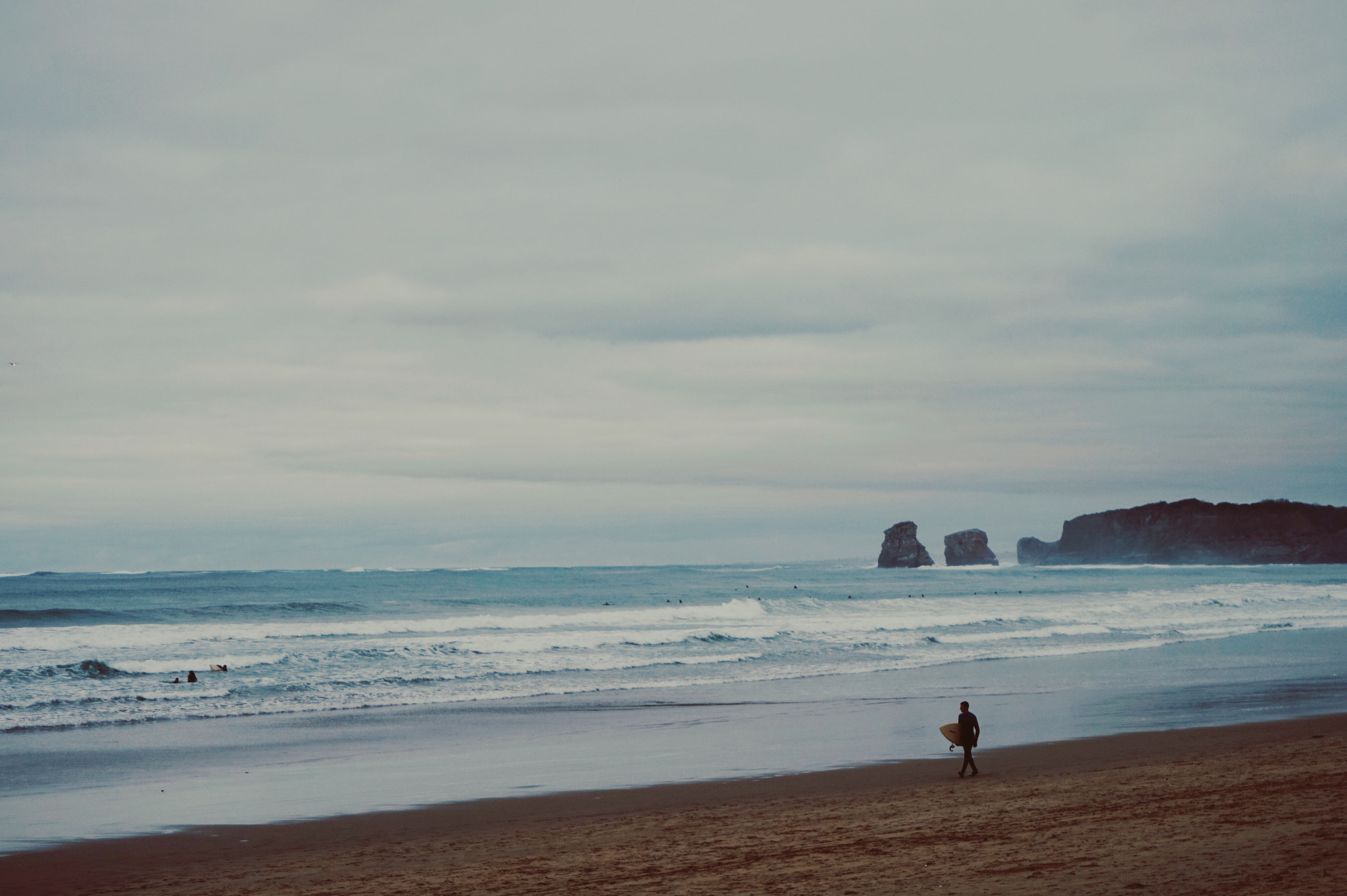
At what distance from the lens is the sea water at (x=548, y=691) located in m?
14.8

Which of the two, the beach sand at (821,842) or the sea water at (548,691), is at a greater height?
the beach sand at (821,842)

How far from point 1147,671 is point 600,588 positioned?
5690 centimetres

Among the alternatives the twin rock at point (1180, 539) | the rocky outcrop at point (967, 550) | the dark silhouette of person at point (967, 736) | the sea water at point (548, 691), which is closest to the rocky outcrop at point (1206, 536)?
the twin rock at point (1180, 539)

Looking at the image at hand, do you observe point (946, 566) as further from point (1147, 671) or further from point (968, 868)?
point (968, 868)

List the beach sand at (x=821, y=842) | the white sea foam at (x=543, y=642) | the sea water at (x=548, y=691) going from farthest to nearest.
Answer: the white sea foam at (x=543, y=642) < the sea water at (x=548, y=691) < the beach sand at (x=821, y=842)

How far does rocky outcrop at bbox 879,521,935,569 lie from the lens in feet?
460

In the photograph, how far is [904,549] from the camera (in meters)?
141

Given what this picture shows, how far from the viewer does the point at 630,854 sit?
10.1 m

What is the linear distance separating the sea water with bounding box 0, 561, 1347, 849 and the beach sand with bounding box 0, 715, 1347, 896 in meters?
1.34

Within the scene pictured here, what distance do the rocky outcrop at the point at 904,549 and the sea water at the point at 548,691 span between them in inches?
3213

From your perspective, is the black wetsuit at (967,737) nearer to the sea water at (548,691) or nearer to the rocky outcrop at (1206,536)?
the sea water at (548,691)

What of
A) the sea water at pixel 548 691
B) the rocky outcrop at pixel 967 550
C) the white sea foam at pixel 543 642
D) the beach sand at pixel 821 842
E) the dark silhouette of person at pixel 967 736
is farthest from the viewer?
the rocky outcrop at pixel 967 550

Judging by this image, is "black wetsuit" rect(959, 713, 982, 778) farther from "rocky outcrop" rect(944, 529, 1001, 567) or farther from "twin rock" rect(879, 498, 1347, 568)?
"rocky outcrop" rect(944, 529, 1001, 567)

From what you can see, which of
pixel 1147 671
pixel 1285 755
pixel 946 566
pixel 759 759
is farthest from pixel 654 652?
pixel 946 566
